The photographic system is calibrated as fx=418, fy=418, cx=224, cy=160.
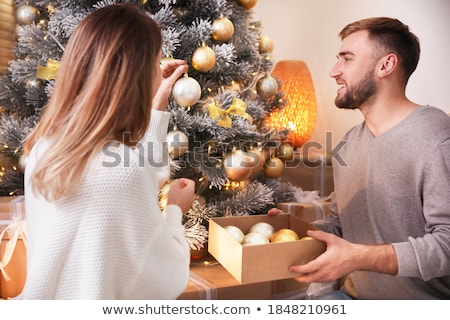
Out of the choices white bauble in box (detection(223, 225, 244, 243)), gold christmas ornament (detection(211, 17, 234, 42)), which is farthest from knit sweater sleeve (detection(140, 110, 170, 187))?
gold christmas ornament (detection(211, 17, 234, 42))

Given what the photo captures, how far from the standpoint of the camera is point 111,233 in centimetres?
60

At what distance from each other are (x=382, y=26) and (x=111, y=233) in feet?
2.28

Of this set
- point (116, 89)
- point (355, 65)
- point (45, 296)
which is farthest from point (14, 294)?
point (355, 65)

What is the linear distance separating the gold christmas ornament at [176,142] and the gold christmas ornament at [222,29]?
0.26 m

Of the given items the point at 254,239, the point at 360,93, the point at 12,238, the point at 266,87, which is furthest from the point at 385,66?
the point at 12,238

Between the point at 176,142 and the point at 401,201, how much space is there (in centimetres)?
49

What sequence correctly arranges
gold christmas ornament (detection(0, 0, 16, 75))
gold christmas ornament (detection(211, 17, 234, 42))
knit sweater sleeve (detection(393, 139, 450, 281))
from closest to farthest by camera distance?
knit sweater sleeve (detection(393, 139, 450, 281)) < gold christmas ornament (detection(211, 17, 234, 42)) < gold christmas ornament (detection(0, 0, 16, 75))

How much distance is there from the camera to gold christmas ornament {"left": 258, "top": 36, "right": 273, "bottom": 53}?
116cm

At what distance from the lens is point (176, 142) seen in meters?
0.92

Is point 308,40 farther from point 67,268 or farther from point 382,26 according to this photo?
point 67,268

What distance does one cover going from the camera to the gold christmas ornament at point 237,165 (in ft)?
3.20

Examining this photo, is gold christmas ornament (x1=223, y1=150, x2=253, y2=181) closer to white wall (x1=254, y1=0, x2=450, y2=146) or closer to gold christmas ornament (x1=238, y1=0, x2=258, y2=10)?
white wall (x1=254, y1=0, x2=450, y2=146)

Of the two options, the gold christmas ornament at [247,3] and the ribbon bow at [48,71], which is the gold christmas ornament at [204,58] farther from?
the ribbon bow at [48,71]

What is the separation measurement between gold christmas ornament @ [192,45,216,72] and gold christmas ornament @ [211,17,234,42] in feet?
0.16
